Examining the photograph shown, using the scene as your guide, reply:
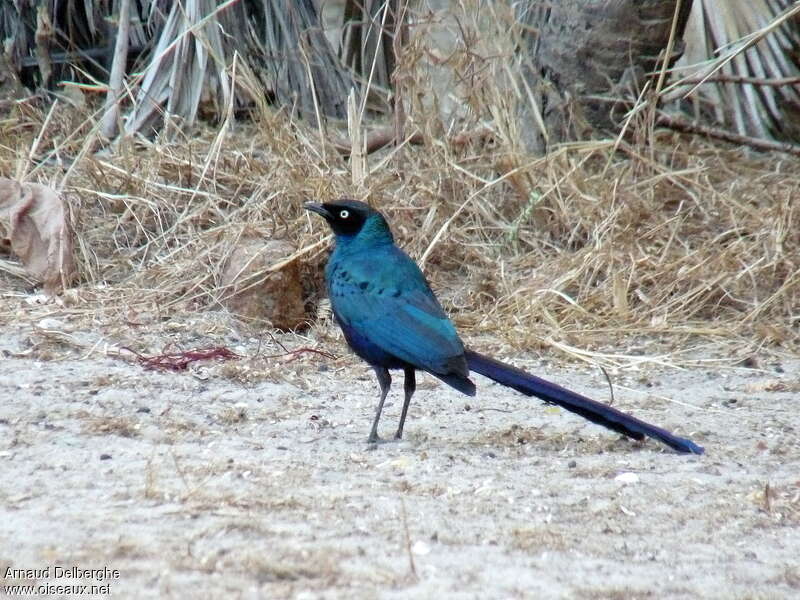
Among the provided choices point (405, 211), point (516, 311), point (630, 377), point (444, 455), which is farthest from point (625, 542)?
point (405, 211)

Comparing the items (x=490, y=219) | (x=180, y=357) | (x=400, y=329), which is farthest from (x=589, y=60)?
(x=400, y=329)

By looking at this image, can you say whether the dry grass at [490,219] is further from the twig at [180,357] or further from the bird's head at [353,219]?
the bird's head at [353,219]

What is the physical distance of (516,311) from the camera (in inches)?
269

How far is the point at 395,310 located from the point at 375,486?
108 cm

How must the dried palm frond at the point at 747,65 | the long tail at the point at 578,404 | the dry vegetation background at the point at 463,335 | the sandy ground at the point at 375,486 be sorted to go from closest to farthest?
the sandy ground at the point at 375,486 → the dry vegetation background at the point at 463,335 → the long tail at the point at 578,404 → the dried palm frond at the point at 747,65

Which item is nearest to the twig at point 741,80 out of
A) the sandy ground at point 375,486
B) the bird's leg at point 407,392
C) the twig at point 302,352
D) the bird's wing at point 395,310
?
the sandy ground at point 375,486

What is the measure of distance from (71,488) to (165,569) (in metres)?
0.93

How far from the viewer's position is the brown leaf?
6859 millimetres

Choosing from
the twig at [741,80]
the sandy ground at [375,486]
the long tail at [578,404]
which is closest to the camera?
the sandy ground at [375,486]

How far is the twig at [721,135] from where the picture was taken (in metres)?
7.43

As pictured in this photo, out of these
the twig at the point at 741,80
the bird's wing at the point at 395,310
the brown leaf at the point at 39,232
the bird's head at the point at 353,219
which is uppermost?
the twig at the point at 741,80

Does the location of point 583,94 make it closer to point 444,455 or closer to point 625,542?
point 444,455

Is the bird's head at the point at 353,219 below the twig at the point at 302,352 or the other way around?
the other way around

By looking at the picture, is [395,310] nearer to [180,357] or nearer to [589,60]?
[180,357]
